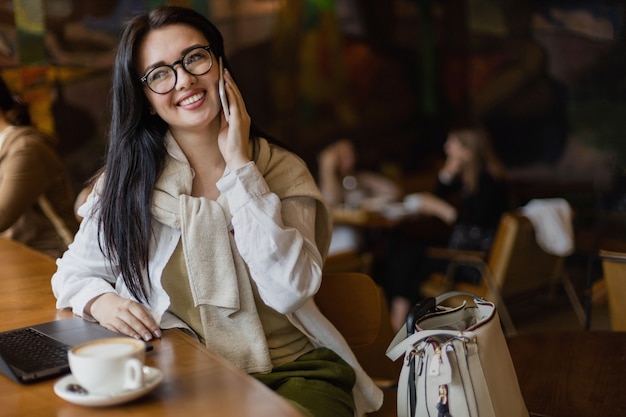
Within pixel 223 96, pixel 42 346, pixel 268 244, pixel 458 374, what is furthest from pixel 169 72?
pixel 458 374

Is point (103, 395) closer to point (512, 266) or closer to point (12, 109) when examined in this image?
point (12, 109)

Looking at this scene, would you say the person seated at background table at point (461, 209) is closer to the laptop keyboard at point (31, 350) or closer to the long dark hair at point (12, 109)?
the long dark hair at point (12, 109)

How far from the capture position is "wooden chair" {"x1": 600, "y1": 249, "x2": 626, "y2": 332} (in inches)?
111

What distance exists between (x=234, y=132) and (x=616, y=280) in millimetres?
1587

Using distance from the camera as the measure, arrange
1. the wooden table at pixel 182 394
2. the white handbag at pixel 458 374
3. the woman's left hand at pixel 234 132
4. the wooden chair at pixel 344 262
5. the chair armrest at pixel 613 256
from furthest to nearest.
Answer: the wooden chair at pixel 344 262, the chair armrest at pixel 613 256, the woman's left hand at pixel 234 132, the white handbag at pixel 458 374, the wooden table at pixel 182 394

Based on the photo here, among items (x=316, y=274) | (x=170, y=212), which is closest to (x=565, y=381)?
(x=316, y=274)

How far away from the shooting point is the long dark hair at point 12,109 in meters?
3.47

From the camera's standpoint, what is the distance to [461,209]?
6.10 metres

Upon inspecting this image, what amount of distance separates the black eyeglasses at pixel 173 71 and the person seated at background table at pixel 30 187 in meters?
1.23

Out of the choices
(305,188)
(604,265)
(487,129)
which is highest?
(305,188)

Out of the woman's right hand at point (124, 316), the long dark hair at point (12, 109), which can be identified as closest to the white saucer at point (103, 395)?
the woman's right hand at point (124, 316)

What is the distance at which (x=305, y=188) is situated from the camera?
7.07 feet

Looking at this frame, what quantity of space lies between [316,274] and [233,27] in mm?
4981

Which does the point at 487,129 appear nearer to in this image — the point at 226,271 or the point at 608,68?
the point at 608,68
